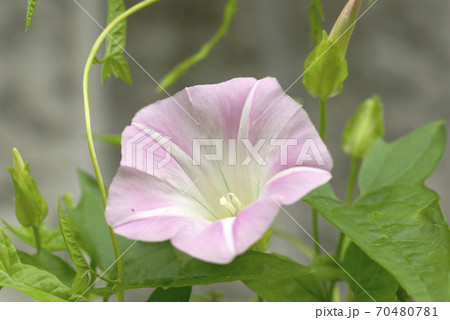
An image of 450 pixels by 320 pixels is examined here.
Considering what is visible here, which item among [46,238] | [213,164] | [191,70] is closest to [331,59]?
[213,164]

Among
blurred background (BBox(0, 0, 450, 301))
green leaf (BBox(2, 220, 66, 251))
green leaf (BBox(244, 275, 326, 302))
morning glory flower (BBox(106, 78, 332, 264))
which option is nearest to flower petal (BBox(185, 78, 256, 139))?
morning glory flower (BBox(106, 78, 332, 264))

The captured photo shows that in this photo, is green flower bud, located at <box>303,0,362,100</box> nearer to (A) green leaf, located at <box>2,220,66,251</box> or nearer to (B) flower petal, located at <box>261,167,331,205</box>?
(B) flower petal, located at <box>261,167,331,205</box>

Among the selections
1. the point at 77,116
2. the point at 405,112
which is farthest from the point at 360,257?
the point at 77,116

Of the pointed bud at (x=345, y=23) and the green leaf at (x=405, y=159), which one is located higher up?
the pointed bud at (x=345, y=23)

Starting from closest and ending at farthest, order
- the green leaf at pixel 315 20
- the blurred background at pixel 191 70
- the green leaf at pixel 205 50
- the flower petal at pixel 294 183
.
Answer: the flower petal at pixel 294 183 < the green leaf at pixel 315 20 < the green leaf at pixel 205 50 < the blurred background at pixel 191 70

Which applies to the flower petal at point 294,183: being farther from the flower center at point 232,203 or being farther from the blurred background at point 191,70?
the blurred background at point 191,70

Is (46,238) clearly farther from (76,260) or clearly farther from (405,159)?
(405,159)

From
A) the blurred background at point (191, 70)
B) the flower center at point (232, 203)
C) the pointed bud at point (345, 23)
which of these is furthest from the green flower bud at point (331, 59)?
the blurred background at point (191, 70)
